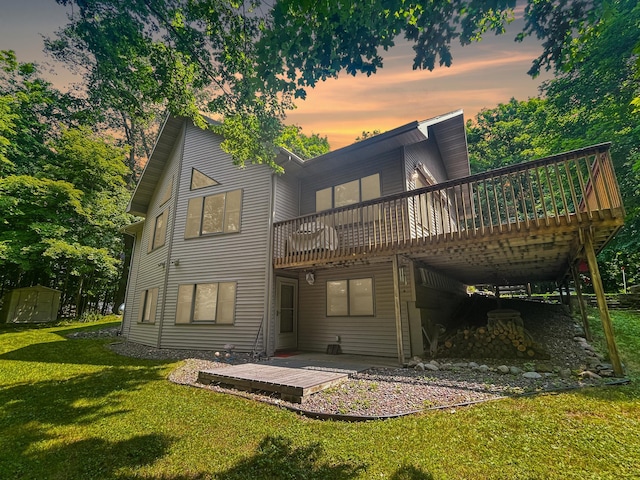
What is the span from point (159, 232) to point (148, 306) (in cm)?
322

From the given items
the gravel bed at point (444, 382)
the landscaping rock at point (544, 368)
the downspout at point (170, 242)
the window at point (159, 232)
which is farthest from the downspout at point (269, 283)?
the landscaping rock at point (544, 368)

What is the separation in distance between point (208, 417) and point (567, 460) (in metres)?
4.31

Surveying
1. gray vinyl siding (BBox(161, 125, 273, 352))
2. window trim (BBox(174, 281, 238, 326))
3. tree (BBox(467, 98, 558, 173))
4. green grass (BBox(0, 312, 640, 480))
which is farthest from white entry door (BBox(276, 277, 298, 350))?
tree (BBox(467, 98, 558, 173))

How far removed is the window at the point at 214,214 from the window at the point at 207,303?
200 centimetres

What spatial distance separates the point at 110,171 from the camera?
21.0m

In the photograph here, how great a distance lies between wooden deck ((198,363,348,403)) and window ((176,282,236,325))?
350 centimetres

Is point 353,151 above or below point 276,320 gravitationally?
above

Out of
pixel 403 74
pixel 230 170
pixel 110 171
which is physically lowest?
pixel 403 74

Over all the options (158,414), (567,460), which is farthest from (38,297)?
(567,460)

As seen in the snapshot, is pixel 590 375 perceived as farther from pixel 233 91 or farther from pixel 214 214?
pixel 214 214

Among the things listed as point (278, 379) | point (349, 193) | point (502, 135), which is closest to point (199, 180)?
point (349, 193)

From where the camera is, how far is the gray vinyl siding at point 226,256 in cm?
1000

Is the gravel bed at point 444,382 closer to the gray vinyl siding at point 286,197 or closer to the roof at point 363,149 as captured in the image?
the gray vinyl siding at point 286,197

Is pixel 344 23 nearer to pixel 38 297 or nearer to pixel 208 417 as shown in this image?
pixel 208 417
